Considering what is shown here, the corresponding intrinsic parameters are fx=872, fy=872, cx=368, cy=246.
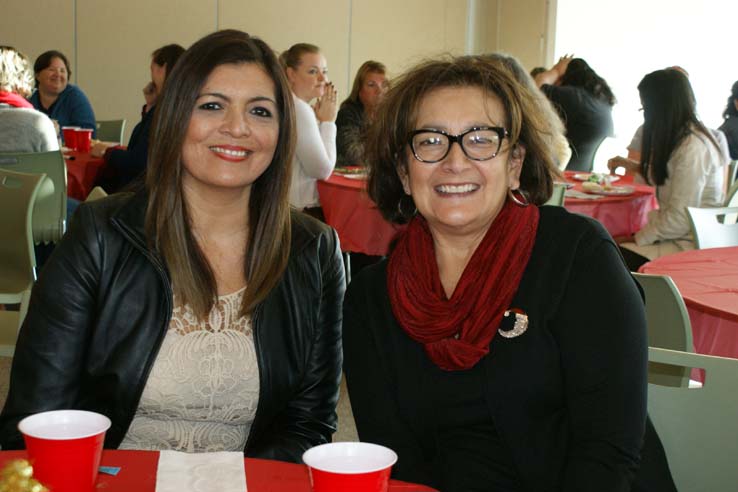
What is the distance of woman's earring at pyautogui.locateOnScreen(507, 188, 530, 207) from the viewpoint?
1.70 meters

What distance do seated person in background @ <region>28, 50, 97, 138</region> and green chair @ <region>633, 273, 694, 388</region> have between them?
5310 millimetres

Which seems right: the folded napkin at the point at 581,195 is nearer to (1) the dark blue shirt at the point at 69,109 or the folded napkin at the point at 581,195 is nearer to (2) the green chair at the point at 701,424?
(2) the green chair at the point at 701,424

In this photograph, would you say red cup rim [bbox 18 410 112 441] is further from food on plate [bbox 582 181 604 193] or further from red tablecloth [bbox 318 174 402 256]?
food on plate [bbox 582 181 604 193]

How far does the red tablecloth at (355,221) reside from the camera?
5.00 meters

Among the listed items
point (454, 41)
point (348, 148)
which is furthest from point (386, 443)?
point (454, 41)

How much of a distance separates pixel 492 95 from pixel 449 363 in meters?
0.52

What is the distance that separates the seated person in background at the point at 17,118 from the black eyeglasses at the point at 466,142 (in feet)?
11.7

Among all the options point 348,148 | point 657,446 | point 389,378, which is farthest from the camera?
point 348,148

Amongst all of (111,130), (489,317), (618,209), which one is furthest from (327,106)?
(489,317)

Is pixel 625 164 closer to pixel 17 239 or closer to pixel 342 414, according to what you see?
pixel 342 414

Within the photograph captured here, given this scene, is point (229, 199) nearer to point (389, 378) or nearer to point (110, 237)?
point (110, 237)

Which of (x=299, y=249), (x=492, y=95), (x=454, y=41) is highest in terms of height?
(x=454, y=41)

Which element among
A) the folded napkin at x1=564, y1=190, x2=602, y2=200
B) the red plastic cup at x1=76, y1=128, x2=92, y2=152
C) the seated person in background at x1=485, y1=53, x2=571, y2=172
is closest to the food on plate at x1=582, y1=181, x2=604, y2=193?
the folded napkin at x1=564, y1=190, x2=602, y2=200

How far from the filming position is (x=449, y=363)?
157 cm
